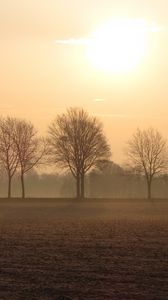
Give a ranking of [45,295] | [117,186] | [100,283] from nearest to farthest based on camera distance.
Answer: [45,295], [100,283], [117,186]

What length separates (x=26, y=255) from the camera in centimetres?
2105

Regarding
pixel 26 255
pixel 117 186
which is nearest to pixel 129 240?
pixel 26 255

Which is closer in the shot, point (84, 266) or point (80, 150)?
point (84, 266)

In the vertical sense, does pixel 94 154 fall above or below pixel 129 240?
above

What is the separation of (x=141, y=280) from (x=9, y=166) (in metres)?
72.2

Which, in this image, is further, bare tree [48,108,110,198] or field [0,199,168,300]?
bare tree [48,108,110,198]

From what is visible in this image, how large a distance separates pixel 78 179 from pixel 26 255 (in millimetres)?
65468

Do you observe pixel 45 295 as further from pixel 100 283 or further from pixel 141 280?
pixel 141 280

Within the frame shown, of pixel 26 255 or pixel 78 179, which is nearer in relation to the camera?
pixel 26 255

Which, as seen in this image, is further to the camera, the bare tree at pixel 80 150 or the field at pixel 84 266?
the bare tree at pixel 80 150

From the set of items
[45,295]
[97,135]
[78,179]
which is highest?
[97,135]

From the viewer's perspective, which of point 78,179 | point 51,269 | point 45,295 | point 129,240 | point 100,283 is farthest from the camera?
point 78,179

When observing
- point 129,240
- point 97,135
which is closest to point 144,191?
point 97,135

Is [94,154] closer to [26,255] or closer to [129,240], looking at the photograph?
[129,240]
